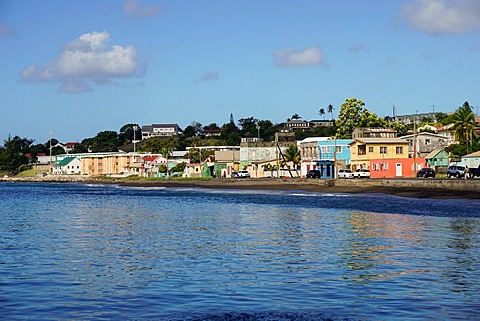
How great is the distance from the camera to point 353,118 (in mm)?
126188

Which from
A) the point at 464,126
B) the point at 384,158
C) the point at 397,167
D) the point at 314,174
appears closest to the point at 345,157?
the point at 314,174

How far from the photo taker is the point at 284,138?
516ft

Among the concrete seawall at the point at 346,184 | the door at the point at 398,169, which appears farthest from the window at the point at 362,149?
the concrete seawall at the point at 346,184

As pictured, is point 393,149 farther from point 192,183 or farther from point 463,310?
point 463,310

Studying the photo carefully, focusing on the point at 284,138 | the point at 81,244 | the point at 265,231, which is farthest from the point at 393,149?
the point at 81,244

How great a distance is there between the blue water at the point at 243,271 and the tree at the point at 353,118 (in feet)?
287

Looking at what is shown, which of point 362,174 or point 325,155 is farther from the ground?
point 325,155

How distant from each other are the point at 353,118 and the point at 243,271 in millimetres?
107450

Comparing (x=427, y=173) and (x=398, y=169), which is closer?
(x=427, y=173)

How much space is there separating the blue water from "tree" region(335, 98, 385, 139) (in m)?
87.4

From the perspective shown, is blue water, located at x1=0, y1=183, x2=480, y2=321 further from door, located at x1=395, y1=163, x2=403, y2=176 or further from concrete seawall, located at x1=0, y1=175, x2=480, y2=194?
door, located at x1=395, y1=163, x2=403, y2=176

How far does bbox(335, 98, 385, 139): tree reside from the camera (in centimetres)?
12500

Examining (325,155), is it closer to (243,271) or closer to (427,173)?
(427,173)

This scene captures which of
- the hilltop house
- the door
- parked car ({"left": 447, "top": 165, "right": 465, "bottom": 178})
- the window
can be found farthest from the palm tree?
parked car ({"left": 447, "top": 165, "right": 465, "bottom": 178})
